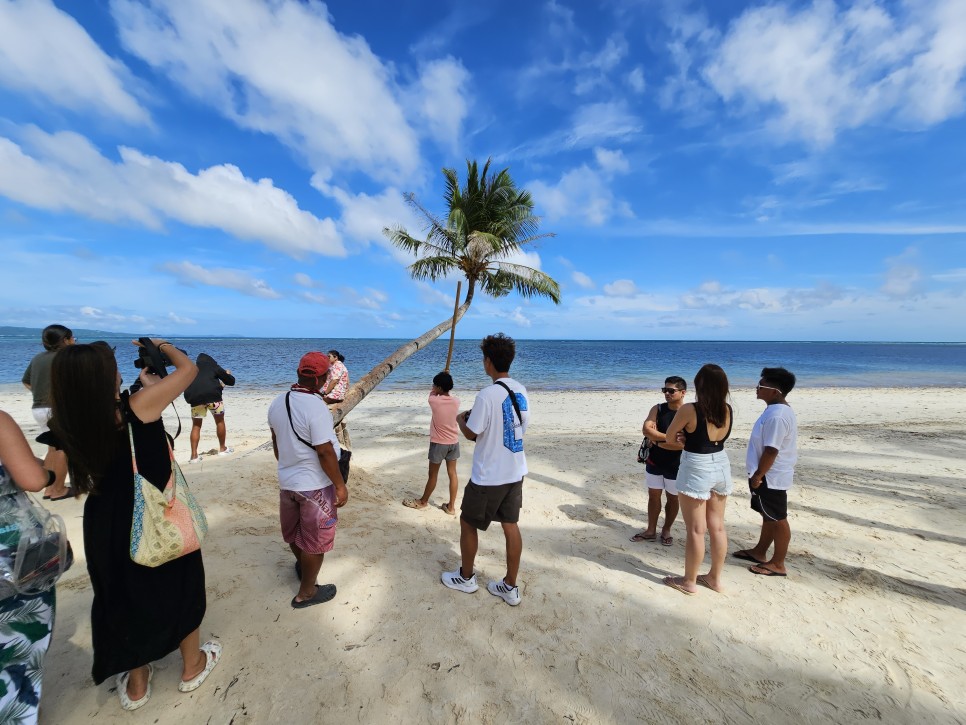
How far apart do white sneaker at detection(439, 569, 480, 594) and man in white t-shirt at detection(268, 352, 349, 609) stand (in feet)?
3.58

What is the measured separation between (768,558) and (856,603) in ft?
2.68

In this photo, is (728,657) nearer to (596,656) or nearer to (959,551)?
(596,656)

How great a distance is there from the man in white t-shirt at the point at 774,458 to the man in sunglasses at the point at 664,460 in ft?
2.17

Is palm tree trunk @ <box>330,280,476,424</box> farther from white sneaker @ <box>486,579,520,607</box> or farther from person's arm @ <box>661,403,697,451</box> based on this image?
person's arm @ <box>661,403,697,451</box>

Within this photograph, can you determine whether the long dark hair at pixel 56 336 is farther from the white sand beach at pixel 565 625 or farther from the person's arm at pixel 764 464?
the person's arm at pixel 764 464

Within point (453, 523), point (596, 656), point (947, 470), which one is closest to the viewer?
point (596, 656)

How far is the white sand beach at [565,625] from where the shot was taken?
242 centimetres

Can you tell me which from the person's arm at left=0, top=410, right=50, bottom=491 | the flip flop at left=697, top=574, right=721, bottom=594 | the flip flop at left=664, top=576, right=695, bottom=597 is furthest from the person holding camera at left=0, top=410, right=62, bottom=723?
the flip flop at left=697, top=574, right=721, bottom=594

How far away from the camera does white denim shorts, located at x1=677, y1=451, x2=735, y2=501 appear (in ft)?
11.1

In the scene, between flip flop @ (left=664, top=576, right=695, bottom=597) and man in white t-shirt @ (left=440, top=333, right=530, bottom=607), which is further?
flip flop @ (left=664, top=576, right=695, bottom=597)

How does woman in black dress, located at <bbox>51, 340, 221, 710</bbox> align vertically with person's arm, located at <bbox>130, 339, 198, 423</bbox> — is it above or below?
below

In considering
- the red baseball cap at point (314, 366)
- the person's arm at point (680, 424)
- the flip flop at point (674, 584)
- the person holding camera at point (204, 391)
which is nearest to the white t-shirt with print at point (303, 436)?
the red baseball cap at point (314, 366)

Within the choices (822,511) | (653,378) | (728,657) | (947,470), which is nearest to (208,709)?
(728,657)

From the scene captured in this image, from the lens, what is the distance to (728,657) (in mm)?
2818
